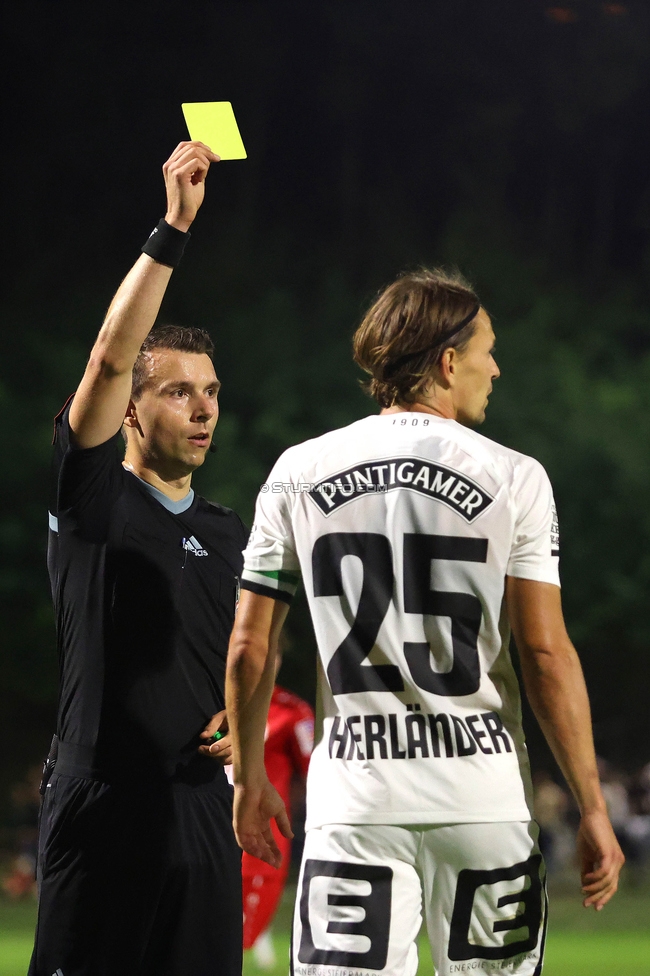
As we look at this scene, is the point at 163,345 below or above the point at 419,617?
above

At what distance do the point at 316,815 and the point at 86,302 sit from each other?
83.3ft

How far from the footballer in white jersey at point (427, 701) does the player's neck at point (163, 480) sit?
118 centimetres

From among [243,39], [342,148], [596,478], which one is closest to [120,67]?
[243,39]

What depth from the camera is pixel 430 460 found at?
287cm

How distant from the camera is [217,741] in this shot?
12.3ft

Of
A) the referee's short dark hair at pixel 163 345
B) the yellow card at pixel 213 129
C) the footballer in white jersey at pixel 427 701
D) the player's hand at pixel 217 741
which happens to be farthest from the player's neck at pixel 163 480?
the footballer in white jersey at pixel 427 701

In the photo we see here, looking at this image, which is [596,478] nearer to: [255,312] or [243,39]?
[255,312]

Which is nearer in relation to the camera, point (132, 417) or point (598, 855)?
point (598, 855)

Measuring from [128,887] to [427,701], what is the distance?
126 cm

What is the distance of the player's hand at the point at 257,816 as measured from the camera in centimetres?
299

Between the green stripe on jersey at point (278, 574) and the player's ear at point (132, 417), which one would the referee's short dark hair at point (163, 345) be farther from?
the green stripe on jersey at point (278, 574)

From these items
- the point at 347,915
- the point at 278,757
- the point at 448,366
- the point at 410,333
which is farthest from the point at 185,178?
the point at 278,757

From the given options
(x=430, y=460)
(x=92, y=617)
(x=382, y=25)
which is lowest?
(x=92, y=617)

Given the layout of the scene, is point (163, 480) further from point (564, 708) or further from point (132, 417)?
point (564, 708)
